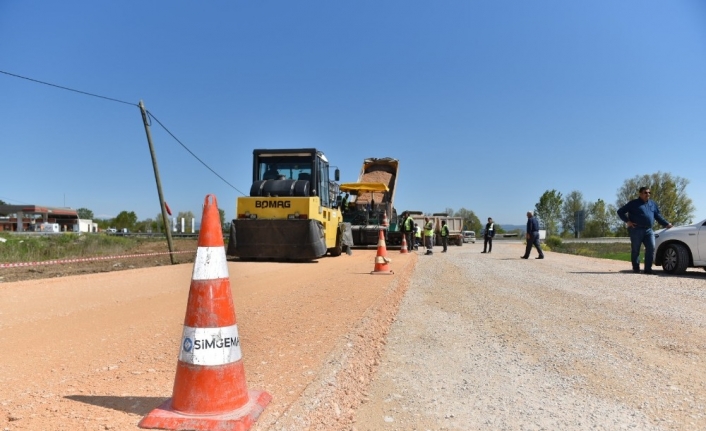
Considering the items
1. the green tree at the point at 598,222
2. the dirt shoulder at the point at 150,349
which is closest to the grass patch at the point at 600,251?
the dirt shoulder at the point at 150,349

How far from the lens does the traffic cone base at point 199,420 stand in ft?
8.02

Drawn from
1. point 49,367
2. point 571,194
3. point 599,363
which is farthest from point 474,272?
point 571,194

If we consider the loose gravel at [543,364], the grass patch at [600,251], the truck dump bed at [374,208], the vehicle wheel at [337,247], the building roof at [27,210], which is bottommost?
the loose gravel at [543,364]

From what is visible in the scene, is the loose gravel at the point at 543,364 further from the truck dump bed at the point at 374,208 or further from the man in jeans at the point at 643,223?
the truck dump bed at the point at 374,208

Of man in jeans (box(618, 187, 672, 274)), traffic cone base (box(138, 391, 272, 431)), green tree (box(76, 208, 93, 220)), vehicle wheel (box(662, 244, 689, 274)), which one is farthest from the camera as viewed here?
green tree (box(76, 208, 93, 220))

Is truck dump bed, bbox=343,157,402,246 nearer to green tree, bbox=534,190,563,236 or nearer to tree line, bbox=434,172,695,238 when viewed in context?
tree line, bbox=434,172,695,238

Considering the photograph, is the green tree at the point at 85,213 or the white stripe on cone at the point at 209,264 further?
the green tree at the point at 85,213

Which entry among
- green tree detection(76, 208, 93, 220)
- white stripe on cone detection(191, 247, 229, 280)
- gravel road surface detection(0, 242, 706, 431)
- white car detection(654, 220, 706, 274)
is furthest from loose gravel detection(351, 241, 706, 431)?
green tree detection(76, 208, 93, 220)

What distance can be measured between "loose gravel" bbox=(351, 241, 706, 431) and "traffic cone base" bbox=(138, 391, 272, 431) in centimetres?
64

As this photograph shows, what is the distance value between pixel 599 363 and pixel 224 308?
9.62ft

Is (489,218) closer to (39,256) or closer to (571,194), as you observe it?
(39,256)

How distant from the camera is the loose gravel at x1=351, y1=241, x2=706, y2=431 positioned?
2.83 meters

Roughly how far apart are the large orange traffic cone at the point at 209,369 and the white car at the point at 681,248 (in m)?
10.3

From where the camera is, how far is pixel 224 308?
2.76m
